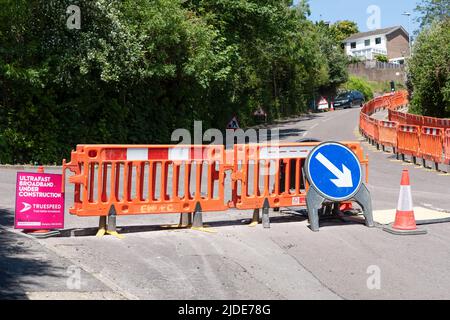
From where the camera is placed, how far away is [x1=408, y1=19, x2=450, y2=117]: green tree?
3209 cm

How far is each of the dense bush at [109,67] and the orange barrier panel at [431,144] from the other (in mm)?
8418

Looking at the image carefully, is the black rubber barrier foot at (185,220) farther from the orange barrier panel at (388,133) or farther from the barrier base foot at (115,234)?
the orange barrier panel at (388,133)

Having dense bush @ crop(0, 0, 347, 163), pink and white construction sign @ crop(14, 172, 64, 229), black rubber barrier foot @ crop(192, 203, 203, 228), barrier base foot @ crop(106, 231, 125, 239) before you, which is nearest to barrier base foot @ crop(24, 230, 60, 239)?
pink and white construction sign @ crop(14, 172, 64, 229)

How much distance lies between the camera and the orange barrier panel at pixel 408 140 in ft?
66.1

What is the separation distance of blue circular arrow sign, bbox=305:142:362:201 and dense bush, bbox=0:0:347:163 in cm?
1156

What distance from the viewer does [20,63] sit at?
61.1 ft

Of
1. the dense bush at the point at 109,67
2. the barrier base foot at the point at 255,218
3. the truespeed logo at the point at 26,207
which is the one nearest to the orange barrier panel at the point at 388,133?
the dense bush at the point at 109,67

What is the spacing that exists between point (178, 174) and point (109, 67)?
11331 millimetres

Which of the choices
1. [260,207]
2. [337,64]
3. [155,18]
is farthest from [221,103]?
[337,64]

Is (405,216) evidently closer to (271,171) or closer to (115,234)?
(271,171)

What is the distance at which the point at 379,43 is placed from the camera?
10194cm

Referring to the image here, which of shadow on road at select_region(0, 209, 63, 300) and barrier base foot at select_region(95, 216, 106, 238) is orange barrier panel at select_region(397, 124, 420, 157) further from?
shadow on road at select_region(0, 209, 63, 300)

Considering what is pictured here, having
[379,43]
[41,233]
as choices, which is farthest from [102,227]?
[379,43]
